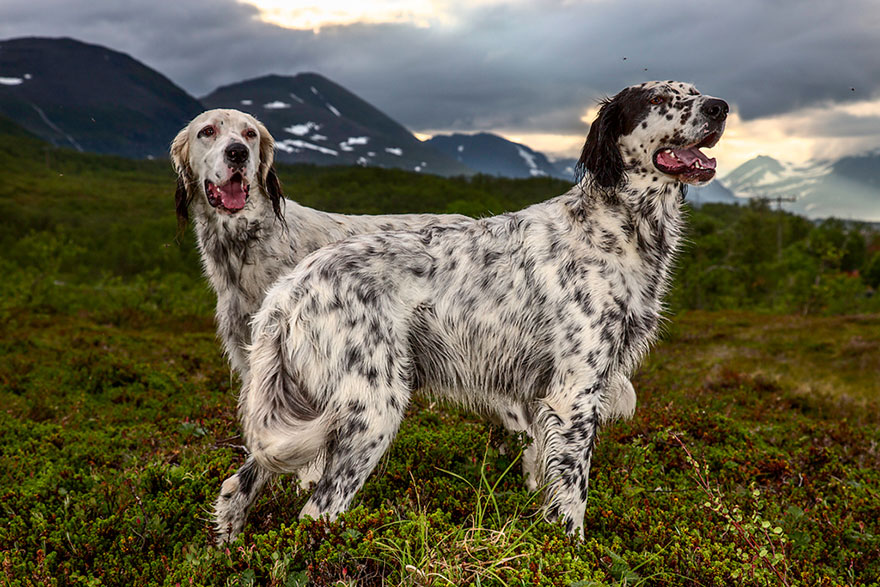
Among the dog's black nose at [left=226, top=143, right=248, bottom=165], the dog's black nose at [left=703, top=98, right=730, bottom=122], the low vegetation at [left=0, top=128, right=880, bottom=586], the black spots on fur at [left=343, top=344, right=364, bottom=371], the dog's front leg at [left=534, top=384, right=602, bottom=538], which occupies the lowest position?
the low vegetation at [left=0, top=128, right=880, bottom=586]

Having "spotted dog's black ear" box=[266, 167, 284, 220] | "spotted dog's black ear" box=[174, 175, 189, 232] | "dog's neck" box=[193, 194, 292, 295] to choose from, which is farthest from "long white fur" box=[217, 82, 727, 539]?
"spotted dog's black ear" box=[174, 175, 189, 232]

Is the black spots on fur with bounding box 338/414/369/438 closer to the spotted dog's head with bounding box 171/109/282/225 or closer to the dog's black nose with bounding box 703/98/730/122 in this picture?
the spotted dog's head with bounding box 171/109/282/225

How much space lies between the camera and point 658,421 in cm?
614

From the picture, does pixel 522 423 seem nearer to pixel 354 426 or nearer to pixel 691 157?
pixel 354 426

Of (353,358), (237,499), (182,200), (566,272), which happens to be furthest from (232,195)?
(566,272)

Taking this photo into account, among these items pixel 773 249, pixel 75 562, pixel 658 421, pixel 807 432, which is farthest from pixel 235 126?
pixel 773 249

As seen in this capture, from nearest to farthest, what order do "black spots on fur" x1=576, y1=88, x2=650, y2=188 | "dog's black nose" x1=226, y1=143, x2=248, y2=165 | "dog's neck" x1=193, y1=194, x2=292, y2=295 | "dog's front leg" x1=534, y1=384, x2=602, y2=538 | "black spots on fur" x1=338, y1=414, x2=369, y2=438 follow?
"black spots on fur" x1=338, y1=414, x2=369, y2=438, "dog's front leg" x1=534, y1=384, x2=602, y2=538, "black spots on fur" x1=576, y1=88, x2=650, y2=188, "dog's black nose" x1=226, y1=143, x2=248, y2=165, "dog's neck" x1=193, y1=194, x2=292, y2=295

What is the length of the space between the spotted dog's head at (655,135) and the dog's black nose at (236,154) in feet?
7.70

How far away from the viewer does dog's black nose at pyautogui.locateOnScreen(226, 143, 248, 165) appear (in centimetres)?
427

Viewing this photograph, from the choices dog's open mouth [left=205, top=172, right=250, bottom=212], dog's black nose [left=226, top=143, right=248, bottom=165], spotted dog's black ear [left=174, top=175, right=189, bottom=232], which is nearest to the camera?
dog's black nose [left=226, top=143, right=248, bottom=165]

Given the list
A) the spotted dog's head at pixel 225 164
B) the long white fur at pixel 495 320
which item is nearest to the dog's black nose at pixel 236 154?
the spotted dog's head at pixel 225 164

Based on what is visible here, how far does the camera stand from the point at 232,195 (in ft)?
14.6

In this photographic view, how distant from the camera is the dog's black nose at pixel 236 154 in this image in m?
4.27

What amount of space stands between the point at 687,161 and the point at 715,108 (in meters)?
0.34
